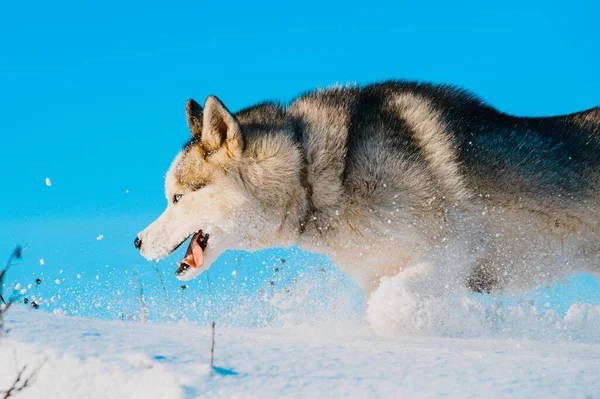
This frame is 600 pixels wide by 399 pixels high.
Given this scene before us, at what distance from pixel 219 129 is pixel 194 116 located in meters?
0.55

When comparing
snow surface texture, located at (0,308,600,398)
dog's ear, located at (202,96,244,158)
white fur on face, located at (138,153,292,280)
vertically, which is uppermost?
dog's ear, located at (202,96,244,158)

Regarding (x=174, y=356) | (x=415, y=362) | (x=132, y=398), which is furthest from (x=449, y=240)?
(x=132, y=398)

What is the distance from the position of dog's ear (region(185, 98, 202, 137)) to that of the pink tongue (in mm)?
879

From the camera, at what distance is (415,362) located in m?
2.40

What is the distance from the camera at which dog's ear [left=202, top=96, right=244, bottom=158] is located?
4.39 m

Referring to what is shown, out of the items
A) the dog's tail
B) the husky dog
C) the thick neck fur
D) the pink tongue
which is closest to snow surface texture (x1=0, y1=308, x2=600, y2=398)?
the husky dog

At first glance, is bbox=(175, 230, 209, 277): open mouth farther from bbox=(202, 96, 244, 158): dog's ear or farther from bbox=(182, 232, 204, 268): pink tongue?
bbox=(202, 96, 244, 158): dog's ear

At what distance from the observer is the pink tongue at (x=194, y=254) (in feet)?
15.7

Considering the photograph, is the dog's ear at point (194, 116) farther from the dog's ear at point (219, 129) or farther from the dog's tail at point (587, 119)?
the dog's tail at point (587, 119)

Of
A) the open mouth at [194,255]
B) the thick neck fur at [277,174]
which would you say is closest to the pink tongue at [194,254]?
the open mouth at [194,255]

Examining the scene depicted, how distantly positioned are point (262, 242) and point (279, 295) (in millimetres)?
1531

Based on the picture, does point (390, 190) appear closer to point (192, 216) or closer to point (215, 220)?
point (215, 220)

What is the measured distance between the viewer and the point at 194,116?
5.00m

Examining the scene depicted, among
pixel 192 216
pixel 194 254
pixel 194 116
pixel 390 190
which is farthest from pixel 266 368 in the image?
pixel 194 116
